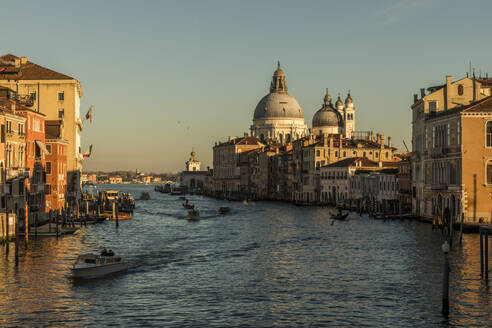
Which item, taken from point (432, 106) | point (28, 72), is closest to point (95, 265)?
point (432, 106)

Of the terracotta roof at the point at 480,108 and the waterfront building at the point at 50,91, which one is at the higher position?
the waterfront building at the point at 50,91

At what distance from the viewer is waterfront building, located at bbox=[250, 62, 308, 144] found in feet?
580

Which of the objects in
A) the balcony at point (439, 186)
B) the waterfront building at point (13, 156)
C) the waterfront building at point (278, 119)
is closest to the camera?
the waterfront building at point (13, 156)

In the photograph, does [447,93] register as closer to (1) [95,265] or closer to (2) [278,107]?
(1) [95,265]

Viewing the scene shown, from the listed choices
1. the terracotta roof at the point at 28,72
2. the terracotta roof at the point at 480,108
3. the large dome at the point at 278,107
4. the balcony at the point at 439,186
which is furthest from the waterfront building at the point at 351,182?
the large dome at the point at 278,107

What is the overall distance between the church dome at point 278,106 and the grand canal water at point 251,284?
13215cm

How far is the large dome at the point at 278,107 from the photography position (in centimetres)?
17862

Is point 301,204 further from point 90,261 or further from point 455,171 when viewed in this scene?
point 90,261

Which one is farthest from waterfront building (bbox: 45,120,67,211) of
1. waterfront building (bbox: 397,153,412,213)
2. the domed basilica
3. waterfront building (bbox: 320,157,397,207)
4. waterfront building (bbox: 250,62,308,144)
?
waterfront building (bbox: 250,62,308,144)

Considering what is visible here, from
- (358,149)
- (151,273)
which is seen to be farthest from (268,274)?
(358,149)

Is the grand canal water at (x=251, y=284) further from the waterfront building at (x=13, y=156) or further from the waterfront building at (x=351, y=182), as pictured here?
the waterfront building at (x=351, y=182)

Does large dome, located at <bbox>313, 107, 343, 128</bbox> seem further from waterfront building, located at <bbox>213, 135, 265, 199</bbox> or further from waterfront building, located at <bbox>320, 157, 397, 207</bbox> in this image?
waterfront building, located at <bbox>320, 157, 397, 207</bbox>

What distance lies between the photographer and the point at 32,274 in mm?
29922

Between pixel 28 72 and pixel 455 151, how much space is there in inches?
1512
